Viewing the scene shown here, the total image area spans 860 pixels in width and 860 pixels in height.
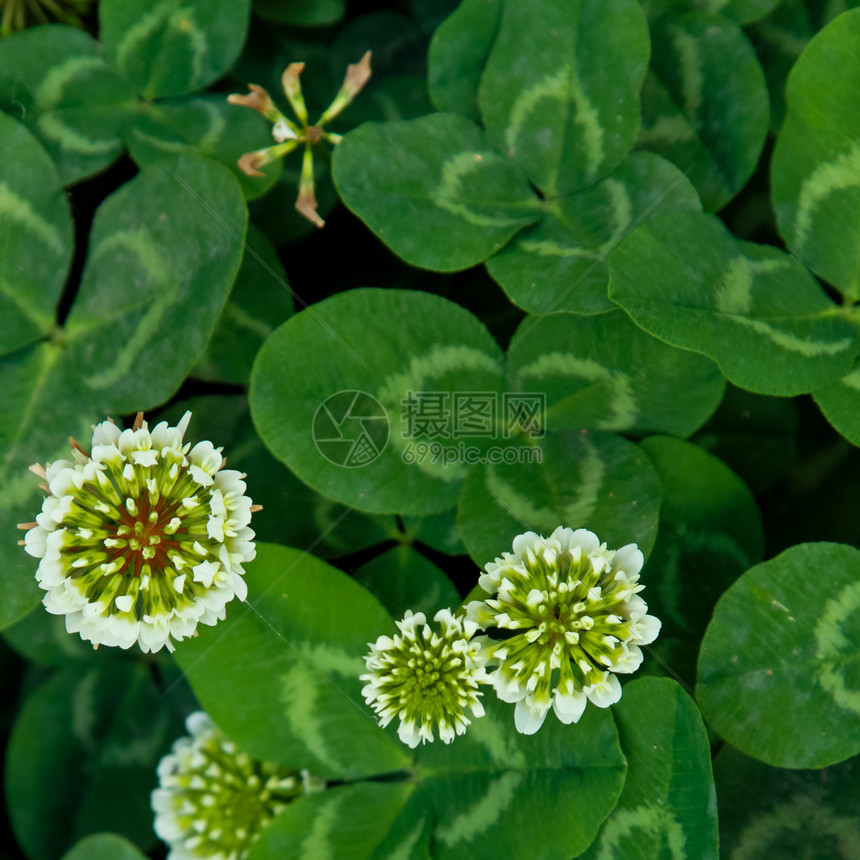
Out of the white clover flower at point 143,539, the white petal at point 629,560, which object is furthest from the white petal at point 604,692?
the white clover flower at point 143,539

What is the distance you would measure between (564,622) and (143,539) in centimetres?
55

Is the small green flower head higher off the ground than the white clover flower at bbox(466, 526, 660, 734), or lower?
lower

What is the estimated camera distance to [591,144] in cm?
122

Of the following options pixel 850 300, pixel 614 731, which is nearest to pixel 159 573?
pixel 614 731

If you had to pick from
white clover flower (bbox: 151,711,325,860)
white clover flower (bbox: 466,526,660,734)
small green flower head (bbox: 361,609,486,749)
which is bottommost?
white clover flower (bbox: 151,711,325,860)

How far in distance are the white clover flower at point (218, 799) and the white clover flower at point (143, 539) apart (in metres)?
0.36

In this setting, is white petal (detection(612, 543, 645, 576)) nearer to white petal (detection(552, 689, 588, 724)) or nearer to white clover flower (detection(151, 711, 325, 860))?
white petal (detection(552, 689, 588, 724))

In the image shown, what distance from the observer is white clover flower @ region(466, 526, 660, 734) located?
99 centimetres

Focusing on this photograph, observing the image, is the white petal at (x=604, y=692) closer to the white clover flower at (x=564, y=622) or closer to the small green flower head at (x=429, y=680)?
the white clover flower at (x=564, y=622)

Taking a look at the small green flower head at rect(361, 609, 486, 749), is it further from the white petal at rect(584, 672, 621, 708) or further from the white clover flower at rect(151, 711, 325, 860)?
the white clover flower at rect(151, 711, 325, 860)

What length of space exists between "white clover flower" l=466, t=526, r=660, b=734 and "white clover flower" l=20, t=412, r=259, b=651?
0.35 metres

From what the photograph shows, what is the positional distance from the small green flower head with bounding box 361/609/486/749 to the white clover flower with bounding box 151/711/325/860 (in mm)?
309

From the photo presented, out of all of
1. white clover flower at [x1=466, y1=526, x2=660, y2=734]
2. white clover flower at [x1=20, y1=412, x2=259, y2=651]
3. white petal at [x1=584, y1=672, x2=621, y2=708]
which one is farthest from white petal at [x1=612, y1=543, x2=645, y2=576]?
white clover flower at [x1=20, y1=412, x2=259, y2=651]

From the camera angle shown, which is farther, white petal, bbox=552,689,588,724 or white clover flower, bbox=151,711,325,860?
white clover flower, bbox=151,711,325,860
